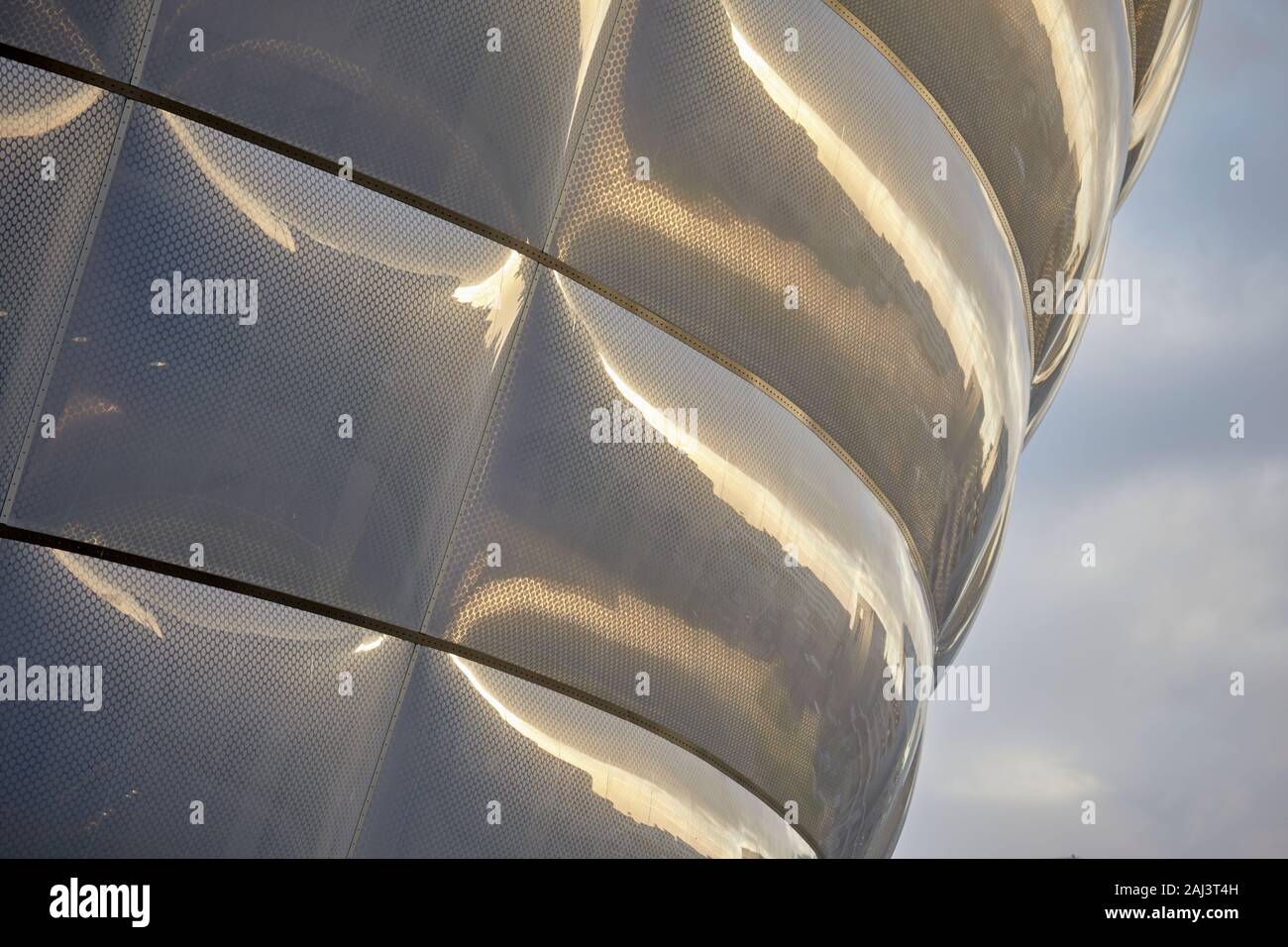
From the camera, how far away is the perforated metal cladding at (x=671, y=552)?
5727 millimetres

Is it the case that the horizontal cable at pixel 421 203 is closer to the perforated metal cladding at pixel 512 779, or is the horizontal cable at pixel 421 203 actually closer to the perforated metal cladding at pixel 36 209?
the perforated metal cladding at pixel 36 209

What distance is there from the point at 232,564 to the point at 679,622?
2.01 m

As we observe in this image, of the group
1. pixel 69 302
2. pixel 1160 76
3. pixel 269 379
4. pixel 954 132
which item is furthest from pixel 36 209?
pixel 1160 76

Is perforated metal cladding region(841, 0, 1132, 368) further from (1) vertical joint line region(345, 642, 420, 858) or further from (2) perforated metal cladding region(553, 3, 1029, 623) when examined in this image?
(1) vertical joint line region(345, 642, 420, 858)

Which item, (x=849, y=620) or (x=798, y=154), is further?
(x=849, y=620)

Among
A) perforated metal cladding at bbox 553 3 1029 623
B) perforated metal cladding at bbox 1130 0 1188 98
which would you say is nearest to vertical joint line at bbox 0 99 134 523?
perforated metal cladding at bbox 553 3 1029 623

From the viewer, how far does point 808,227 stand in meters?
6.55

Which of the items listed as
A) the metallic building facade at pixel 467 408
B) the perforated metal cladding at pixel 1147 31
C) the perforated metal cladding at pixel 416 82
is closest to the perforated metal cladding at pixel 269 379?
the metallic building facade at pixel 467 408

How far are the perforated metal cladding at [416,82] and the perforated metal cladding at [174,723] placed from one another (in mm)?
1731
